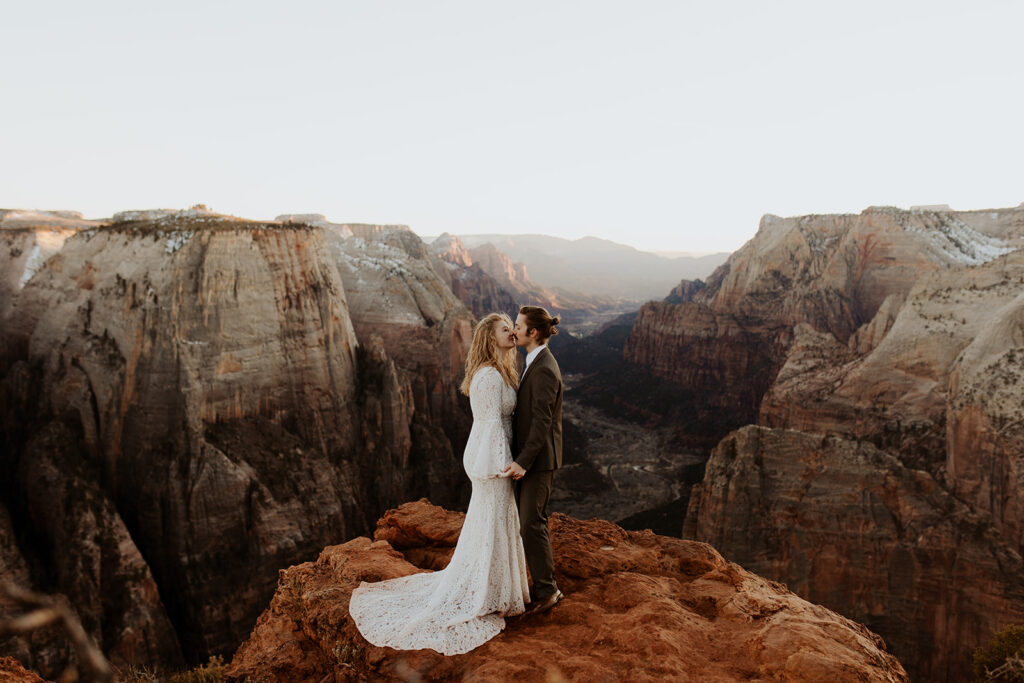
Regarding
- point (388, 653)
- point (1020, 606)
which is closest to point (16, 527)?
point (388, 653)

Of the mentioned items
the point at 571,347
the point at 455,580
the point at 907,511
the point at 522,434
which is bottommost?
the point at 571,347

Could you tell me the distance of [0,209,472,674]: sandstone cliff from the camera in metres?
19.8

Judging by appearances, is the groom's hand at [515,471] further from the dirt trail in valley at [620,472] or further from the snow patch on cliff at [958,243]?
the snow patch on cliff at [958,243]

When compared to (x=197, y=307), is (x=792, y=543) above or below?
below

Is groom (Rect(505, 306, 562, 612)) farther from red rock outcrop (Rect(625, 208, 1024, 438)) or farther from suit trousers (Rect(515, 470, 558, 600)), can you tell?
red rock outcrop (Rect(625, 208, 1024, 438))

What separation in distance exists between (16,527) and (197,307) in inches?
357

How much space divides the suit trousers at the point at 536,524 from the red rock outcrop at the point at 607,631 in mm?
393

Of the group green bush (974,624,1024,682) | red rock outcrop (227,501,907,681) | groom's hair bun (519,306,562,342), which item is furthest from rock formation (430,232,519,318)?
groom's hair bun (519,306,562,342)

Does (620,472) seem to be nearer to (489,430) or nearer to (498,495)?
(498,495)

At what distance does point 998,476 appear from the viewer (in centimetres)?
1586

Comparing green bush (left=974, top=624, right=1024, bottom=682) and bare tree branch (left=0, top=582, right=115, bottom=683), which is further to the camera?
green bush (left=974, top=624, right=1024, bottom=682)

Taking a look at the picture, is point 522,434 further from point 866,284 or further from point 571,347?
point 571,347

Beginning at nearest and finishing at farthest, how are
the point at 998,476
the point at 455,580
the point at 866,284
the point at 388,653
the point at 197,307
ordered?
the point at 388,653 < the point at 455,580 < the point at 998,476 < the point at 197,307 < the point at 866,284

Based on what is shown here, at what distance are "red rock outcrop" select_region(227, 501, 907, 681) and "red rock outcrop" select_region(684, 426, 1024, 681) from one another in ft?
37.8
